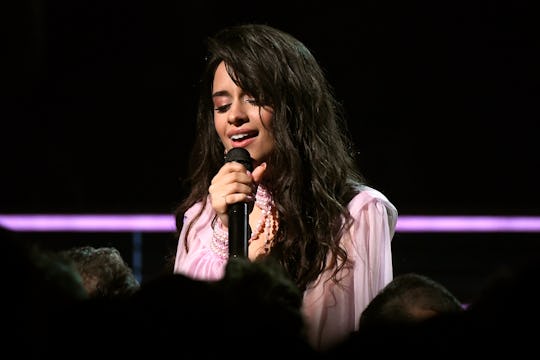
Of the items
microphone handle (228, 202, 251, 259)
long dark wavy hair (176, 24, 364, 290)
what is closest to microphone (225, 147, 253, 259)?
microphone handle (228, 202, 251, 259)

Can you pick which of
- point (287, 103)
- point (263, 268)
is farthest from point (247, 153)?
point (263, 268)

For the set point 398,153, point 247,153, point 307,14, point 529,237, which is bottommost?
point 529,237

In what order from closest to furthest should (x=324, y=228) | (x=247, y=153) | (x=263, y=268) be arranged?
(x=263, y=268)
(x=247, y=153)
(x=324, y=228)

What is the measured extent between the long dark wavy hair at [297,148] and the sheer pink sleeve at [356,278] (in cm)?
3

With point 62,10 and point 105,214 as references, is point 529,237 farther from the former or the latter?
point 62,10

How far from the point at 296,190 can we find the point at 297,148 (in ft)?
0.33

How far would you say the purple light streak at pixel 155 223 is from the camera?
4.38 metres

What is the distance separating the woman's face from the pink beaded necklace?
90mm

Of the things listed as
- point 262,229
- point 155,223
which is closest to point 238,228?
point 262,229

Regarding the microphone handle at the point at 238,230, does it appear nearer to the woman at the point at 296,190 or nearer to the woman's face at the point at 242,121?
the woman at the point at 296,190

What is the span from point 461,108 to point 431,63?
0.27 metres

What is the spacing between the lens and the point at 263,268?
114cm

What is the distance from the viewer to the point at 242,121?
195cm

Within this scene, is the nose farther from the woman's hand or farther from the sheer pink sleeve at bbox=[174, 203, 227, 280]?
the sheer pink sleeve at bbox=[174, 203, 227, 280]
